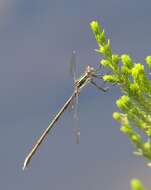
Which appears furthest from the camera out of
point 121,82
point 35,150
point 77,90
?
point 35,150

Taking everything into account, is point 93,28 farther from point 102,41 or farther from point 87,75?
point 87,75

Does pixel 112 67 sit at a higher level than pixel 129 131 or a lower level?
higher

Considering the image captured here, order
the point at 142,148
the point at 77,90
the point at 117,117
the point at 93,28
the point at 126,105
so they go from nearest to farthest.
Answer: the point at 142,148 → the point at 117,117 → the point at 126,105 → the point at 93,28 → the point at 77,90

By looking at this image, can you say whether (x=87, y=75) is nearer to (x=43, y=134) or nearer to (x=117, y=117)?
(x=43, y=134)

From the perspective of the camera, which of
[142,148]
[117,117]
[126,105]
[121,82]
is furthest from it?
[121,82]

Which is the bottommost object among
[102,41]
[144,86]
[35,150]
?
[35,150]

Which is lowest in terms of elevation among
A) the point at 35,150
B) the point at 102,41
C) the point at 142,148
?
the point at 35,150

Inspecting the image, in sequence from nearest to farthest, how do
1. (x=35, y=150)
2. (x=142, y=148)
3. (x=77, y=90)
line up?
(x=142, y=148)
(x=77, y=90)
(x=35, y=150)

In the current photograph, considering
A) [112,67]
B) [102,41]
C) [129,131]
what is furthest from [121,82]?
[129,131]

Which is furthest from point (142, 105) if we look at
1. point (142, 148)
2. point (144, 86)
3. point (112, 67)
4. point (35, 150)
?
point (35, 150)

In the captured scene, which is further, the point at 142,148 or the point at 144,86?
the point at 144,86
